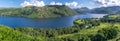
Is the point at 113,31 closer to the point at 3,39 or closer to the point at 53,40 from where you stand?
the point at 53,40

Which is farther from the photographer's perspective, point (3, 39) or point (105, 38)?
point (105, 38)

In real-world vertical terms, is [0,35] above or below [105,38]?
above

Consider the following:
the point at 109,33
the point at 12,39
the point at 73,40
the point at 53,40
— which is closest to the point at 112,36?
the point at 109,33

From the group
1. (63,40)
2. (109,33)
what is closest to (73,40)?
(63,40)

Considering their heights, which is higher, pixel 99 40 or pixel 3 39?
pixel 3 39

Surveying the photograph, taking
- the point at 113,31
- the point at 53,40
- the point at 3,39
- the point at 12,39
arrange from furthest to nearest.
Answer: the point at 113,31
the point at 53,40
the point at 12,39
the point at 3,39

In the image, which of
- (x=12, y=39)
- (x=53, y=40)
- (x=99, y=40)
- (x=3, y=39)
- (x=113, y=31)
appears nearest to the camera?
(x=3, y=39)

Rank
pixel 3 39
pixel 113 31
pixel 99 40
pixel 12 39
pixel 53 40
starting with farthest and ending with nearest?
pixel 113 31 < pixel 99 40 < pixel 53 40 < pixel 12 39 < pixel 3 39

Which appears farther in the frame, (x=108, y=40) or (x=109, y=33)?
(x=109, y=33)

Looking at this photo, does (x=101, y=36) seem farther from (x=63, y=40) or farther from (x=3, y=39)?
(x=3, y=39)
